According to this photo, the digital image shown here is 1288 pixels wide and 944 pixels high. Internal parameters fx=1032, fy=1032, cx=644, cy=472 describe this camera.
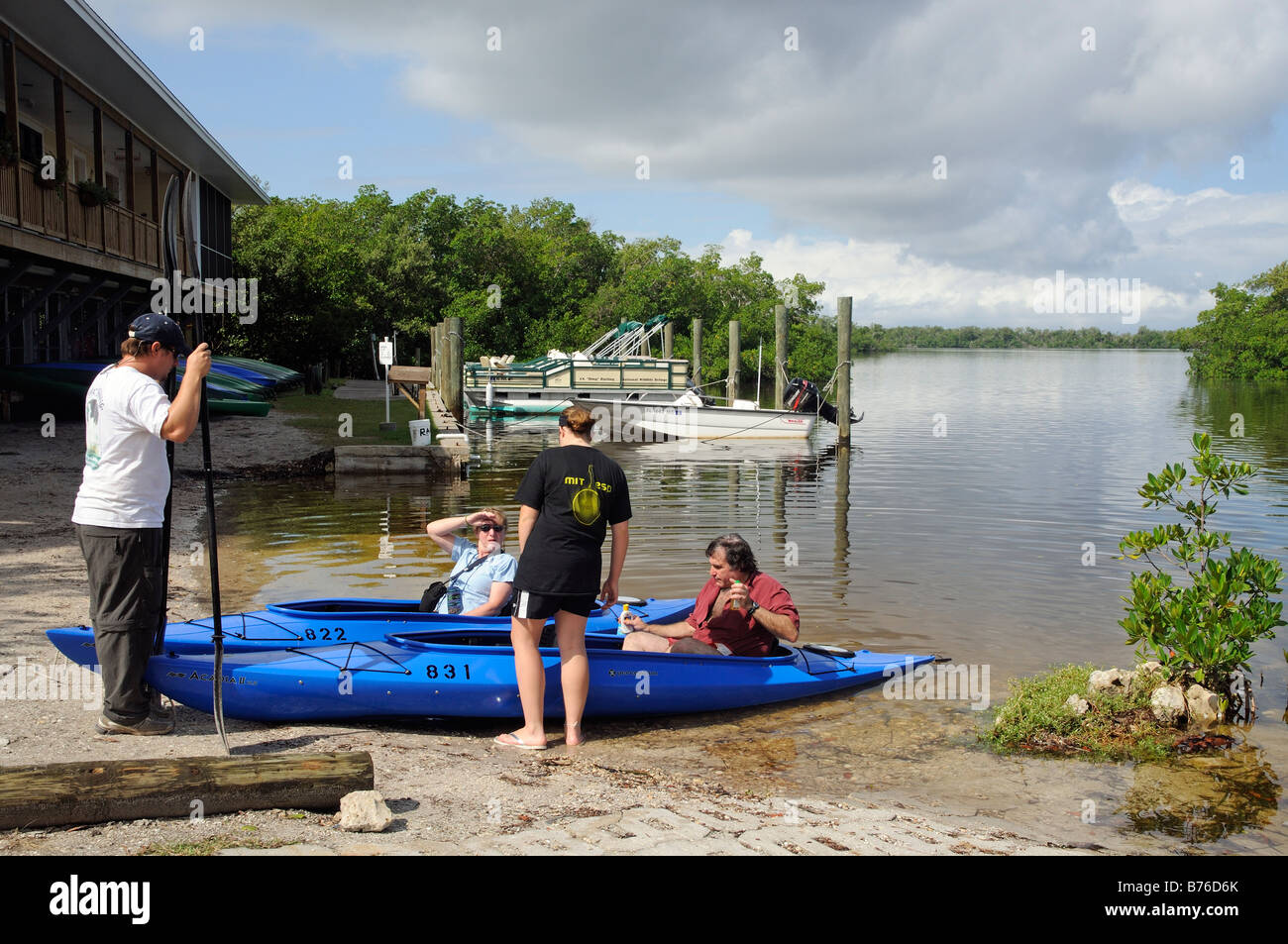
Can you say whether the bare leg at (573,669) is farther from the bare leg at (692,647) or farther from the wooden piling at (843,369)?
the wooden piling at (843,369)

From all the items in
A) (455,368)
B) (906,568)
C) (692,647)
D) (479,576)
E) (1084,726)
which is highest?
(455,368)

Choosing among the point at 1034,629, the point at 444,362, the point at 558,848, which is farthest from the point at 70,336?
the point at 558,848

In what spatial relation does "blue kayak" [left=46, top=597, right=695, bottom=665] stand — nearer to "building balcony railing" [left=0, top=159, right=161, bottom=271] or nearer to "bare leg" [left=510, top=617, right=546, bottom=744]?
"bare leg" [left=510, top=617, right=546, bottom=744]

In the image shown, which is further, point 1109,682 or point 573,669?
point 1109,682

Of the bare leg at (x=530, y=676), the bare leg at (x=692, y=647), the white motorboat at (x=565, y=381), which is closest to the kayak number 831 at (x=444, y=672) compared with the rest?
the bare leg at (x=530, y=676)

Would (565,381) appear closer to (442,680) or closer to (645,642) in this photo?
(645,642)

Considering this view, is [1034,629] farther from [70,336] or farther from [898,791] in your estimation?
[70,336]

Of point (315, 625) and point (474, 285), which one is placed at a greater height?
point (474, 285)

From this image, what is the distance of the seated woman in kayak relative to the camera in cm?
685

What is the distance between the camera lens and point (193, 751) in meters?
5.14

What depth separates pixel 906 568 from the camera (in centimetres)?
1222

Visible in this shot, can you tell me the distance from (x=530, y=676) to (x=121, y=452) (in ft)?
8.11

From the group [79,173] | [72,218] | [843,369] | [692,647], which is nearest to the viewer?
[692,647]

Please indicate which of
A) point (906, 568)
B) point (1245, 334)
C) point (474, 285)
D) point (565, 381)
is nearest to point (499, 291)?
point (474, 285)
